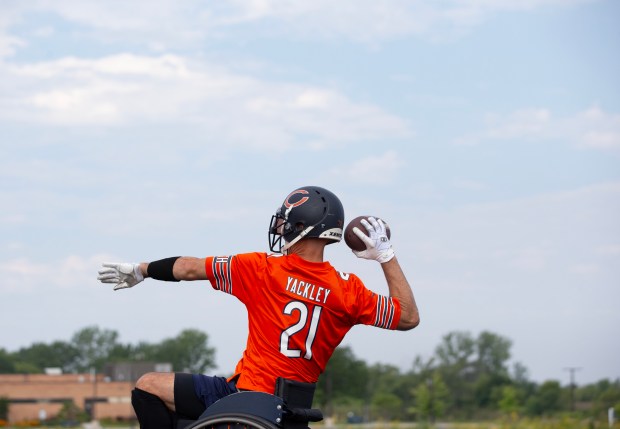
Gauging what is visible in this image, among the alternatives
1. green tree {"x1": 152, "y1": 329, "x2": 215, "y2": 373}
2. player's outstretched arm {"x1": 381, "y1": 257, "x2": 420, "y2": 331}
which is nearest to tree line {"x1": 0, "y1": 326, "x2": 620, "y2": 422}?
green tree {"x1": 152, "y1": 329, "x2": 215, "y2": 373}

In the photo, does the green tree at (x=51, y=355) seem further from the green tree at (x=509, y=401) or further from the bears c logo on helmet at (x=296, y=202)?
the bears c logo on helmet at (x=296, y=202)

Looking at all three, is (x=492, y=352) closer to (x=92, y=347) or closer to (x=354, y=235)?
(x=92, y=347)

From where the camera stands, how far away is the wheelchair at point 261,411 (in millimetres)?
5809

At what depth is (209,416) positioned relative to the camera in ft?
19.2

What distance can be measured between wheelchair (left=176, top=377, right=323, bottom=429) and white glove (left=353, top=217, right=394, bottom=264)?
105 cm

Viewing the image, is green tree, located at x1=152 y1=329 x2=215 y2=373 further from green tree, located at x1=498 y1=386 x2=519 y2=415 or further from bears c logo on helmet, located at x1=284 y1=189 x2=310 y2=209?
bears c logo on helmet, located at x1=284 y1=189 x2=310 y2=209

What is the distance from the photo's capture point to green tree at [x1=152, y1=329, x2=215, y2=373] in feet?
390

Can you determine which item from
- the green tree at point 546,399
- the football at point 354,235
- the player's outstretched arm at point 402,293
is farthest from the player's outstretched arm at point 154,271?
the green tree at point 546,399

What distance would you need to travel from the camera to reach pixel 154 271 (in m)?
6.39

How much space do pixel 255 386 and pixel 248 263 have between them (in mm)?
793

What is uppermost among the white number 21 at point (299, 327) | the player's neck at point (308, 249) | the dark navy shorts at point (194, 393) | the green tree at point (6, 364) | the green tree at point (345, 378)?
the green tree at point (6, 364)

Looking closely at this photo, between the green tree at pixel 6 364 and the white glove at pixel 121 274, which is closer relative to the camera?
the white glove at pixel 121 274

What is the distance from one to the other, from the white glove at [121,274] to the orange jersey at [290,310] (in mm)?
541

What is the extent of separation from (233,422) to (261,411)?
7.1 inches
